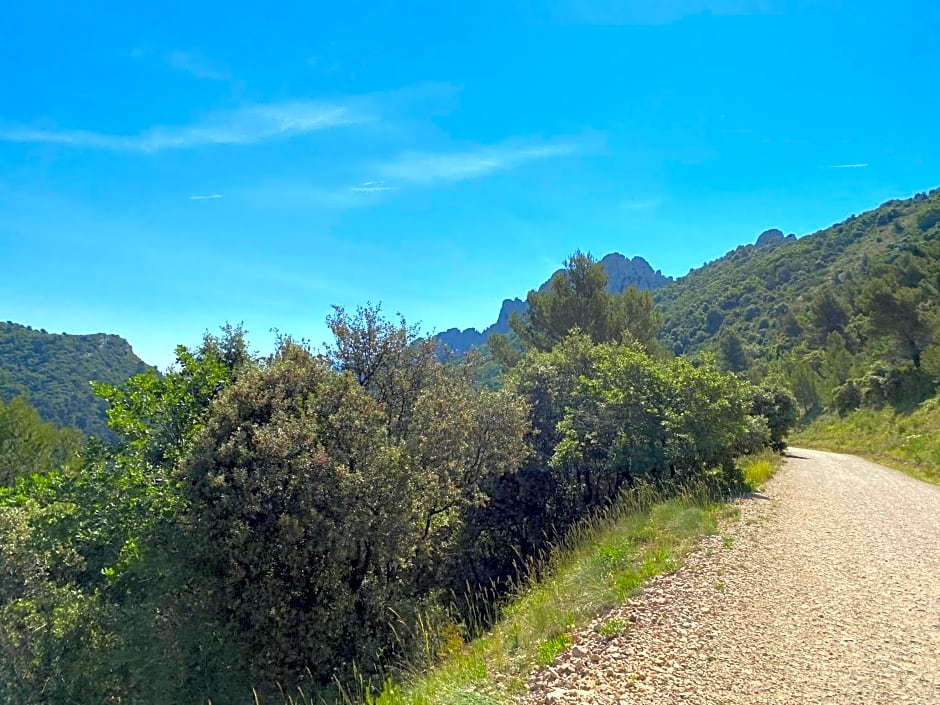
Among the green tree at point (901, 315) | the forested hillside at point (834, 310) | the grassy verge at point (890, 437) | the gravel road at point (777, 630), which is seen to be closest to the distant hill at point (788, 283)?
the forested hillside at point (834, 310)

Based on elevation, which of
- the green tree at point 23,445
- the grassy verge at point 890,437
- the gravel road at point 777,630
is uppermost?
the green tree at point 23,445

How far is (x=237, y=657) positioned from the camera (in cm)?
785

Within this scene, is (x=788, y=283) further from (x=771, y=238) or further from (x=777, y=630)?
(x=777, y=630)

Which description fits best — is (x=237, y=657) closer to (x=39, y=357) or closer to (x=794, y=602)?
(x=794, y=602)

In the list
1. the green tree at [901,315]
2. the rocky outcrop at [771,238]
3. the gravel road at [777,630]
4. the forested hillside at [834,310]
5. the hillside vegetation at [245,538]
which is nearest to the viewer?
the gravel road at [777,630]

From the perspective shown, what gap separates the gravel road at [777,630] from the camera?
4.10m

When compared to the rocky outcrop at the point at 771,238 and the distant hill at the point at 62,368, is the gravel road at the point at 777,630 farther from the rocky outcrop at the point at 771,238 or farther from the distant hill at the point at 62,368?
the rocky outcrop at the point at 771,238

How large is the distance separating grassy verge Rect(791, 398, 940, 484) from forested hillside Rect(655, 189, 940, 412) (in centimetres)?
195

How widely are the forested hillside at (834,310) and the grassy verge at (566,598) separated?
28.0 m

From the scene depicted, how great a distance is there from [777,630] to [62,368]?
105706 millimetres

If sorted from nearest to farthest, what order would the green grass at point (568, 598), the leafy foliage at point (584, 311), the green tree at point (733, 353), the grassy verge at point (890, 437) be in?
the green grass at point (568, 598) → the grassy verge at point (890, 437) → the leafy foliage at point (584, 311) → the green tree at point (733, 353)

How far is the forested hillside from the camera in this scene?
3325 cm

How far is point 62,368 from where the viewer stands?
278 feet

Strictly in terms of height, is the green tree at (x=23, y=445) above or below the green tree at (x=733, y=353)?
above
